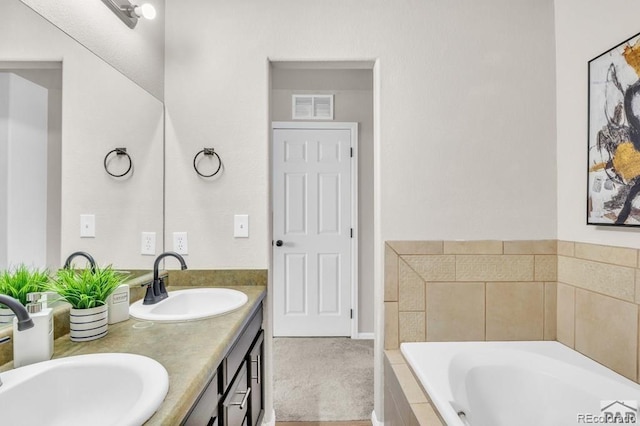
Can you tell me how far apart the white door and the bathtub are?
162cm

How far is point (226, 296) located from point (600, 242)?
5.96ft

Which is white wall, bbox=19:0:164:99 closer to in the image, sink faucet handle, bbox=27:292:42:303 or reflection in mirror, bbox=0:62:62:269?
reflection in mirror, bbox=0:62:62:269

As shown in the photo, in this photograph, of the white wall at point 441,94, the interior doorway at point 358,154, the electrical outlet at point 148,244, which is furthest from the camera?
the interior doorway at point 358,154

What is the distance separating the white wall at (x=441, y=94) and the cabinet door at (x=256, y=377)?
0.46 metres

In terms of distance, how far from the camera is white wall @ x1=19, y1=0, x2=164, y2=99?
1195mm

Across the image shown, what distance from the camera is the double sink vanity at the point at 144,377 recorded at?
739mm

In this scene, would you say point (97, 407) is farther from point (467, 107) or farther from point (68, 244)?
point (467, 107)

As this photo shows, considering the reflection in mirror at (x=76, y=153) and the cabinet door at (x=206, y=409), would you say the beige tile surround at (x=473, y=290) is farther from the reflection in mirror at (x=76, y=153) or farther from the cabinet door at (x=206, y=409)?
the reflection in mirror at (x=76, y=153)

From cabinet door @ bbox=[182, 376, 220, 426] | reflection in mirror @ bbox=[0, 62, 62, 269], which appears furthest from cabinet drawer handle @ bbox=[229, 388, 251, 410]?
reflection in mirror @ bbox=[0, 62, 62, 269]

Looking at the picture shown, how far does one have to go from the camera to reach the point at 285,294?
3217mm

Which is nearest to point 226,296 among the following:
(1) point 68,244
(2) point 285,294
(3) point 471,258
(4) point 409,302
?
(1) point 68,244

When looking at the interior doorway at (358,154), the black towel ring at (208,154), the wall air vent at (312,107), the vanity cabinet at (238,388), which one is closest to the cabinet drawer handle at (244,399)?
the vanity cabinet at (238,388)

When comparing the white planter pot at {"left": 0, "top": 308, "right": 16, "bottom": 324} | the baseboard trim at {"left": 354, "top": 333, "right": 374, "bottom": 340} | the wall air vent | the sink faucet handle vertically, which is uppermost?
the wall air vent

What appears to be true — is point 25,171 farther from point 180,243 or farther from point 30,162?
point 180,243
